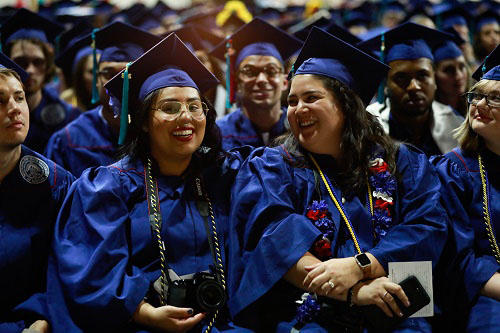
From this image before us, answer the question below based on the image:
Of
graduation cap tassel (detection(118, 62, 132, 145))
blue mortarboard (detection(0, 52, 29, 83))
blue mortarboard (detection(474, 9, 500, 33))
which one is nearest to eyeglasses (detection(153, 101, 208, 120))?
graduation cap tassel (detection(118, 62, 132, 145))

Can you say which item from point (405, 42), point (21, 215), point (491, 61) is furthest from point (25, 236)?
point (405, 42)

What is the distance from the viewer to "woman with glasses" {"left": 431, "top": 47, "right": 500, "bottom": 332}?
2.50 meters

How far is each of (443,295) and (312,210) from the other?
83 cm

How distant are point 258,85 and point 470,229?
2.08 m

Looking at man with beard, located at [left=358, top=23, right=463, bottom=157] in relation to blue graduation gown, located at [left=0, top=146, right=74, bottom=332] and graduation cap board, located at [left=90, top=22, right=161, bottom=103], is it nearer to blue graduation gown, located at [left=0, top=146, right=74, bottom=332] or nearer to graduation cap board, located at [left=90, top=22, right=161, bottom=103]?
graduation cap board, located at [left=90, top=22, right=161, bottom=103]

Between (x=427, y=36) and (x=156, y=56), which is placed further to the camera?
(x=427, y=36)

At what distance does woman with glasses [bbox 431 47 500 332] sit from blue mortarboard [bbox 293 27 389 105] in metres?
0.55

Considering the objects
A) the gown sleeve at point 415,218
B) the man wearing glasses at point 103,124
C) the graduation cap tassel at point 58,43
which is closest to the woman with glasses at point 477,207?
the gown sleeve at point 415,218

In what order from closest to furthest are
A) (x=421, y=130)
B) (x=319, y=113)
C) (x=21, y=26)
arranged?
1. (x=319, y=113)
2. (x=421, y=130)
3. (x=21, y=26)

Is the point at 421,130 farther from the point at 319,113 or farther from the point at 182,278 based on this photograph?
the point at 182,278

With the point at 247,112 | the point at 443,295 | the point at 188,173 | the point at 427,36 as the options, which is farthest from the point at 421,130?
the point at 188,173

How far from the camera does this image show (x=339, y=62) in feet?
8.71

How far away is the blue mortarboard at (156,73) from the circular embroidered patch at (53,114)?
2290mm

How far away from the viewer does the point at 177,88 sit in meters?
2.63
